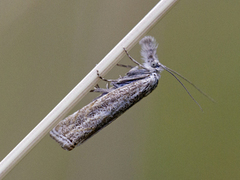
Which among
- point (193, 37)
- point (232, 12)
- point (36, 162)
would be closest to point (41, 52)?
point (36, 162)

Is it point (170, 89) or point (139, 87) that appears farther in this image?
point (170, 89)

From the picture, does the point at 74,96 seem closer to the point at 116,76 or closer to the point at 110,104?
the point at 110,104

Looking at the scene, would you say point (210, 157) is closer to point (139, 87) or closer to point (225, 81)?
point (225, 81)

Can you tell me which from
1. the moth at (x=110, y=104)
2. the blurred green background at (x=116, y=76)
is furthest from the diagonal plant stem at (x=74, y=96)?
the blurred green background at (x=116, y=76)

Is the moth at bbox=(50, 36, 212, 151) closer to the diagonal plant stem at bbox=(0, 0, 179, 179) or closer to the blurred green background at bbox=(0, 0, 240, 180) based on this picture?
the diagonal plant stem at bbox=(0, 0, 179, 179)

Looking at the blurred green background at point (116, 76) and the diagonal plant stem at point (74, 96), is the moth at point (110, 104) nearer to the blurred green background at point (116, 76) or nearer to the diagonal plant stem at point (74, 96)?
the diagonal plant stem at point (74, 96)

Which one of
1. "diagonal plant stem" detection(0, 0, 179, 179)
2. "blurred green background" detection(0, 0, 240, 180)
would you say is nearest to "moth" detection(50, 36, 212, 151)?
"diagonal plant stem" detection(0, 0, 179, 179)
